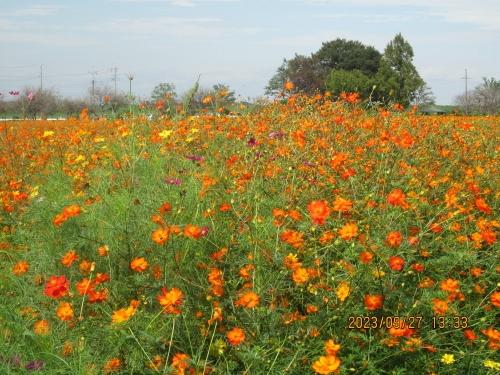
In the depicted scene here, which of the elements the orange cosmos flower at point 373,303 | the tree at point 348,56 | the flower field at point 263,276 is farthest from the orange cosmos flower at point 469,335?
the tree at point 348,56

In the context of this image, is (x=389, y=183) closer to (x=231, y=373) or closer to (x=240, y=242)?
(x=240, y=242)

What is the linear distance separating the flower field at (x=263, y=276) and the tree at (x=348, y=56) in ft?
123

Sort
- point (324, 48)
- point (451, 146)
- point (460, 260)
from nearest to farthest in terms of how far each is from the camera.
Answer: point (460, 260) → point (451, 146) → point (324, 48)

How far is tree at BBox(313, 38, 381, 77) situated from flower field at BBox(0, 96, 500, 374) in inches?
1471

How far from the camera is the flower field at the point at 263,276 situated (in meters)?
1.91

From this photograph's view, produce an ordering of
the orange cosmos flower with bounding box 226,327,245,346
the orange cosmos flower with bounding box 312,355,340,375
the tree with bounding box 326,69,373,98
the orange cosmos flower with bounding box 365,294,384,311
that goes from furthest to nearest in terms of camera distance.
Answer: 1. the tree with bounding box 326,69,373,98
2. the orange cosmos flower with bounding box 365,294,384,311
3. the orange cosmos flower with bounding box 226,327,245,346
4. the orange cosmos flower with bounding box 312,355,340,375

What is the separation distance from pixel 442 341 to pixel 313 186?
1.19 m

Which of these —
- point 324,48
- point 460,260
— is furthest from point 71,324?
point 324,48

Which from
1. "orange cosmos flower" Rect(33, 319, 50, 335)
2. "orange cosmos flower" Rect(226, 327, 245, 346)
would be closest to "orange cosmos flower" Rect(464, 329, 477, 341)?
"orange cosmos flower" Rect(226, 327, 245, 346)

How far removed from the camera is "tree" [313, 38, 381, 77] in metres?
39.5

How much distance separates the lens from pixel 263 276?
7.39 feet

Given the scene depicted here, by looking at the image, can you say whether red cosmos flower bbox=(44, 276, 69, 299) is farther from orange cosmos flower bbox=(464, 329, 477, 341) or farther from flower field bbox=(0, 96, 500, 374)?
orange cosmos flower bbox=(464, 329, 477, 341)

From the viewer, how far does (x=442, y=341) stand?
209 centimetres

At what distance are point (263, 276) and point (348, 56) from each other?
3963cm
